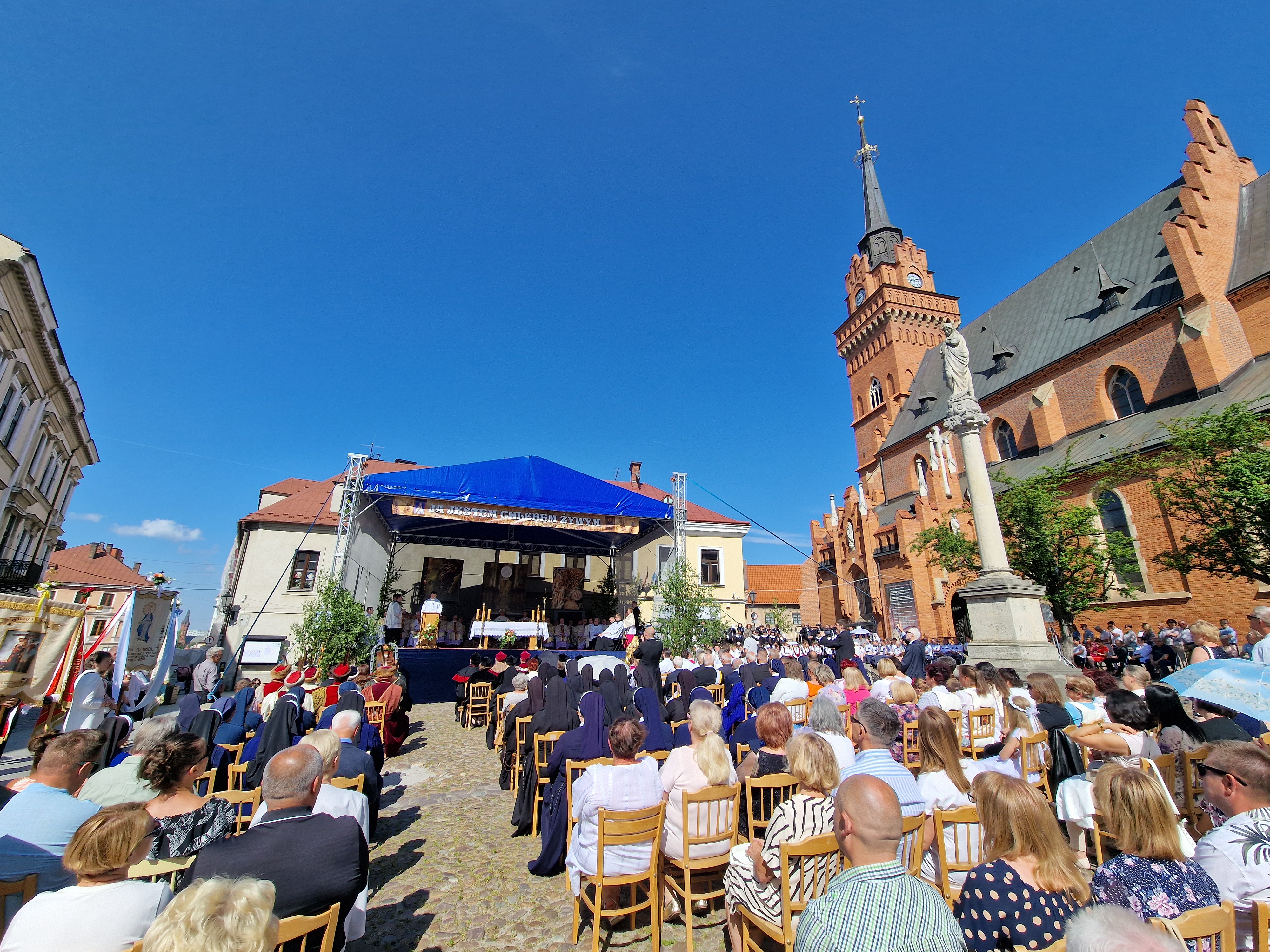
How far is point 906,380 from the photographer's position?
36.2 meters

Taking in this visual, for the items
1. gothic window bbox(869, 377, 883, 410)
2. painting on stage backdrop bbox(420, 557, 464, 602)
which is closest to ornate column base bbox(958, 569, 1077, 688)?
painting on stage backdrop bbox(420, 557, 464, 602)

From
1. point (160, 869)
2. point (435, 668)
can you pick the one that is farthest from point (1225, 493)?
point (435, 668)

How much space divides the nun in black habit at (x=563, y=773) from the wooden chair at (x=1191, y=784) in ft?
14.0

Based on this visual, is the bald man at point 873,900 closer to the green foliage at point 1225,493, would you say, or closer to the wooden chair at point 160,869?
the wooden chair at point 160,869

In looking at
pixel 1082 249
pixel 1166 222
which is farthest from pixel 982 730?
pixel 1082 249

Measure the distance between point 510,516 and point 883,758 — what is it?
1338 centimetres

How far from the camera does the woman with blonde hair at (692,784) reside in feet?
11.8

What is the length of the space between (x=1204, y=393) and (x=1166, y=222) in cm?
819

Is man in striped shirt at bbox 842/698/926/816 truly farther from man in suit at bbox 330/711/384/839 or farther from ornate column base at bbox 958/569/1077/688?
ornate column base at bbox 958/569/1077/688

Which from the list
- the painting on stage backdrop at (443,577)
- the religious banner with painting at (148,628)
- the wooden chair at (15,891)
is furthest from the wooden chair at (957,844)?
the painting on stage backdrop at (443,577)

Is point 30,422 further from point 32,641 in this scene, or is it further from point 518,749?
point 518,749

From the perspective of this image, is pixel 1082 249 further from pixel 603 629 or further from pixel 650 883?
pixel 650 883

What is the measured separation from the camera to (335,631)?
13.2 meters

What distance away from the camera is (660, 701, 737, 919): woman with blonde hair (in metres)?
3.60
